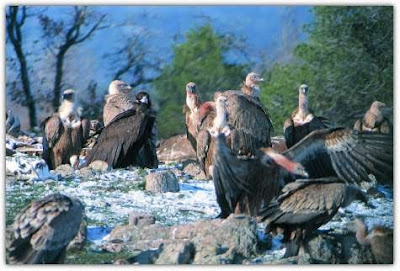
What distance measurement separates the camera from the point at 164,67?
17.1 meters

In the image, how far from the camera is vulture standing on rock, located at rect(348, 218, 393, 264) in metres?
11.0

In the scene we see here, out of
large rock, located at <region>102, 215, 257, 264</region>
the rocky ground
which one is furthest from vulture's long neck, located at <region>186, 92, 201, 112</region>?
large rock, located at <region>102, 215, 257, 264</region>

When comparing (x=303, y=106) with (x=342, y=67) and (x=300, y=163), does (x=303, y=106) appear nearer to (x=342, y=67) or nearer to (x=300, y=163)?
(x=342, y=67)

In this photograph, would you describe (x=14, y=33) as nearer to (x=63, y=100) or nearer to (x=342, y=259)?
(x=63, y=100)

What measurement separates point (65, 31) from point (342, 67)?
294cm

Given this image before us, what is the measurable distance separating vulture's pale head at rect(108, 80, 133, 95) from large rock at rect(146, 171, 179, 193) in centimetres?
247

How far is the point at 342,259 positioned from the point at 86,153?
3.71 metres

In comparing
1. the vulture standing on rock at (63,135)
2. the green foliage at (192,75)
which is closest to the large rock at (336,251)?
the vulture standing on rock at (63,135)

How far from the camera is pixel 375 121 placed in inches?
512

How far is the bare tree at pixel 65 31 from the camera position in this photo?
1284cm

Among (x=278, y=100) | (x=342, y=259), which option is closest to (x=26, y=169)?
Answer: (x=342, y=259)

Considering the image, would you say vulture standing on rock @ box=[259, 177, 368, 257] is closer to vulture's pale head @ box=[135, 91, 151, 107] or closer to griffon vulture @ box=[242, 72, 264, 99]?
vulture's pale head @ box=[135, 91, 151, 107]

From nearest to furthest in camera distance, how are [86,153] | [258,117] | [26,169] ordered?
[26,169]
[258,117]
[86,153]

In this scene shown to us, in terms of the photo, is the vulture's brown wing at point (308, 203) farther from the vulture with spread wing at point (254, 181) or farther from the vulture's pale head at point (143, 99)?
the vulture's pale head at point (143, 99)
